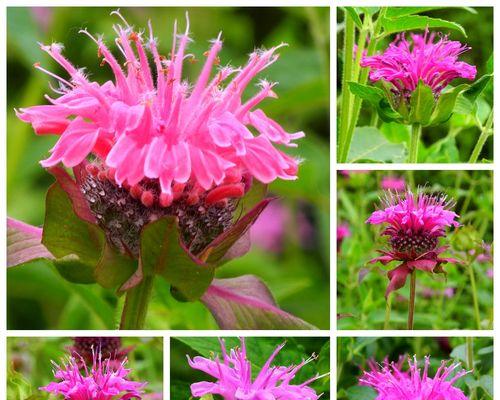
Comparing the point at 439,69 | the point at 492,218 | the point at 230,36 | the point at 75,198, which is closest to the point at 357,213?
the point at 492,218

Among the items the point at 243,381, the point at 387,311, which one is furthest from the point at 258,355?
the point at 387,311

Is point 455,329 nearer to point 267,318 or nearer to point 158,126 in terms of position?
point 267,318

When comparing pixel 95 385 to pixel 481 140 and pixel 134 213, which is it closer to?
pixel 134 213

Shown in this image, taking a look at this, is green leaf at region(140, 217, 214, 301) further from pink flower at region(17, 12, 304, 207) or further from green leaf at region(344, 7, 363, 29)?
green leaf at region(344, 7, 363, 29)

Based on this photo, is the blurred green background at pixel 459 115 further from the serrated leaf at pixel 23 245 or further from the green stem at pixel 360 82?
the serrated leaf at pixel 23 245

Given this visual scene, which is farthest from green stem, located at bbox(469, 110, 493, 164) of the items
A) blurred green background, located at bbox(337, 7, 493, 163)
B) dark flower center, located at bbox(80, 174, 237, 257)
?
dark flower center, located at bbox(80, 174, 237, 257)

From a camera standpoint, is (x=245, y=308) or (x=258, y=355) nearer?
(x=245, y=308)
